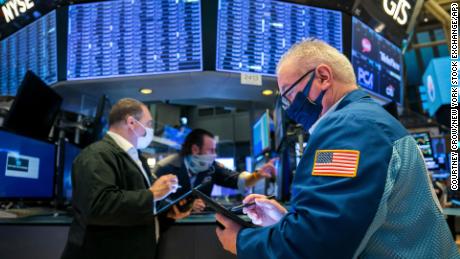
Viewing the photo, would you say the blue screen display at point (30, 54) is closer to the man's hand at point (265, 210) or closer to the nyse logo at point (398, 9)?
the man's hand at point (265, 210)

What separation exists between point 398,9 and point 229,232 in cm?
382

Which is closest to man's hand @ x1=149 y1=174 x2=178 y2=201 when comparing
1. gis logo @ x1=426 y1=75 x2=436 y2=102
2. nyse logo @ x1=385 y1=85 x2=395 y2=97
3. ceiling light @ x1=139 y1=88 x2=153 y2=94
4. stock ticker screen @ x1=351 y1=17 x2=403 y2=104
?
ceiling light @ x1=139 y1=88 x2=153 y2=94

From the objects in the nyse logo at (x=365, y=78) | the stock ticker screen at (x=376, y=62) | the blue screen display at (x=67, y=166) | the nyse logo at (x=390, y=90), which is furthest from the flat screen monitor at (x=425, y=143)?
the blue screen display at (x=67, y=166)

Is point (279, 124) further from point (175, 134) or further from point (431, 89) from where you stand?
point (431, 89)

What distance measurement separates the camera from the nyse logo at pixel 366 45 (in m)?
3.83

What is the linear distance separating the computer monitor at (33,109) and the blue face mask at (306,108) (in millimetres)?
2273

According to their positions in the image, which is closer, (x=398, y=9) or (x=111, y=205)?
(x=111, y=205)

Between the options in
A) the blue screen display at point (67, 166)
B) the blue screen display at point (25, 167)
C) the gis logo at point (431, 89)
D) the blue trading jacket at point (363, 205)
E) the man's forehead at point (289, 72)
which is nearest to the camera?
the blue trading jacket at point (363, 205)

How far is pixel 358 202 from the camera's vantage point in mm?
891

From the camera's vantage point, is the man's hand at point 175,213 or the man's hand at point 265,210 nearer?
the man's hand at point 265,210

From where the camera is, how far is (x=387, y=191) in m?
0.93

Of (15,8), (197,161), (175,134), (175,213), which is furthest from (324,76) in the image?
(175,134)

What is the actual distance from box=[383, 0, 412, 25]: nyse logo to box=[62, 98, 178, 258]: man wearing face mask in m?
3.16

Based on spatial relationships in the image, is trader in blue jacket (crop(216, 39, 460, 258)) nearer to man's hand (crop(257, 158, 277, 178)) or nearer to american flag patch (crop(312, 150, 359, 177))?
american flag patch (crop(312, 150, 359, 177))
